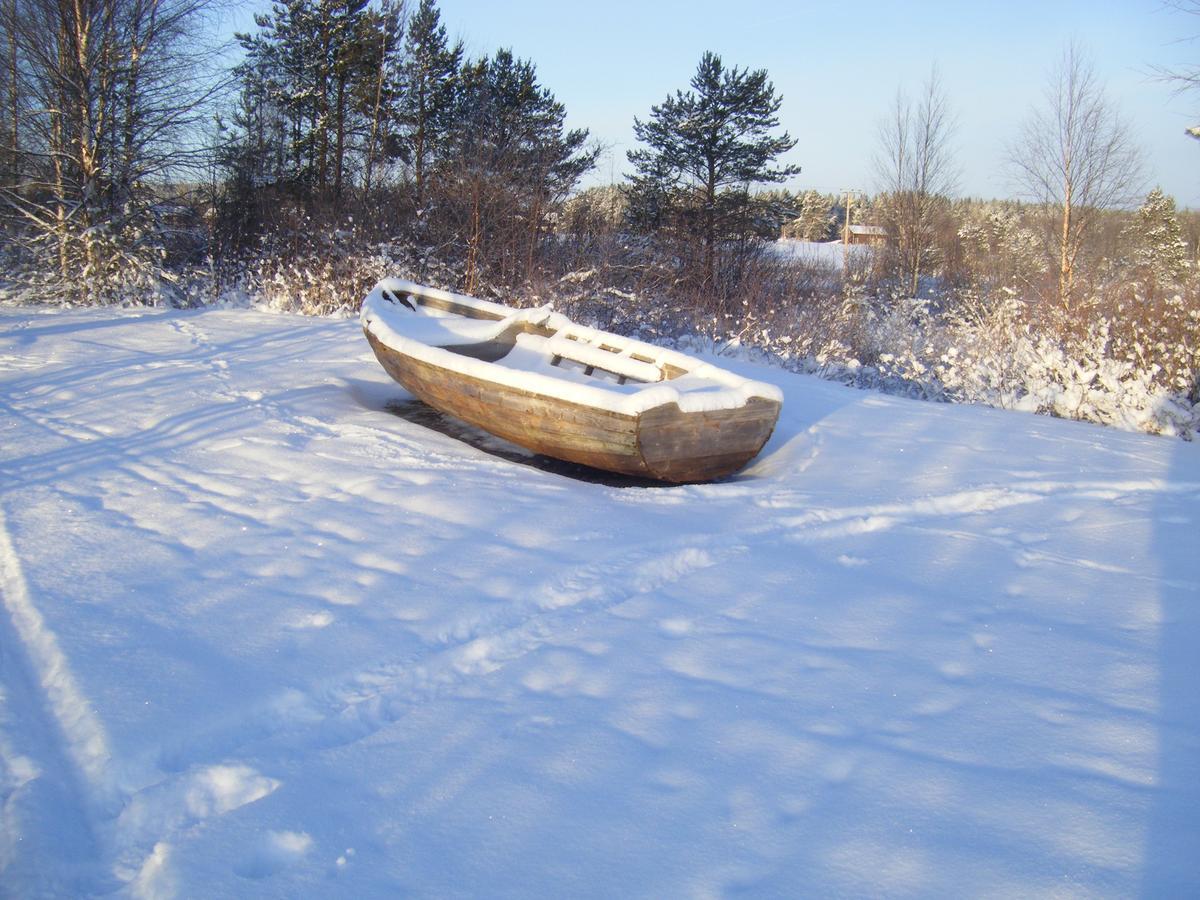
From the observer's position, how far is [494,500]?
13.2ft

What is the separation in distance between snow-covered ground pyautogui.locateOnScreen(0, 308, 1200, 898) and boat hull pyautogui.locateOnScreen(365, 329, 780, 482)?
0.22 metres

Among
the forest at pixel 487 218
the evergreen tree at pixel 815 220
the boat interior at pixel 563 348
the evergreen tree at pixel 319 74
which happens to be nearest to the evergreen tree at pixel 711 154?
the forest at pixel 487 218

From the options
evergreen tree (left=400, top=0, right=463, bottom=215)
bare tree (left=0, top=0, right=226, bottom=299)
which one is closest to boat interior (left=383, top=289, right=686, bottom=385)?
bare tree (left=0, top=0, right=226, bottom=299)

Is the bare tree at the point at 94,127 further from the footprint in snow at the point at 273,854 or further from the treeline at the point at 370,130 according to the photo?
the footprint in snow at the point at 273,854

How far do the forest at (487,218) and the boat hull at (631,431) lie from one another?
4.24m

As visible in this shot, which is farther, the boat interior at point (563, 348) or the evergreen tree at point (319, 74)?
the evergreen tree at point (319, 74)

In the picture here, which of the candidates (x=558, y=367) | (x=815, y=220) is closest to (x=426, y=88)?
(x=558, y=367)

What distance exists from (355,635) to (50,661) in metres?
0.91

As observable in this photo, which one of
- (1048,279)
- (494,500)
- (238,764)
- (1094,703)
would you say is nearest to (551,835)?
(238,764)

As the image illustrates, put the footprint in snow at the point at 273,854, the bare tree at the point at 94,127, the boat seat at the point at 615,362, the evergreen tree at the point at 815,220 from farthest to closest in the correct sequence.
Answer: the evergreen tree at the point at 815,220, the bare tree at the point at 94,127, the boat seat at the point at 615,362, the footprint in snow at the point at 273,854

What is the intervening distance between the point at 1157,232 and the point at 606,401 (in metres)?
31.0

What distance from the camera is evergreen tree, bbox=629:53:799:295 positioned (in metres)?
19.5

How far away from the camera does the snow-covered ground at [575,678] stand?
1771 millimetres

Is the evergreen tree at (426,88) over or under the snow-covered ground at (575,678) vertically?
over
